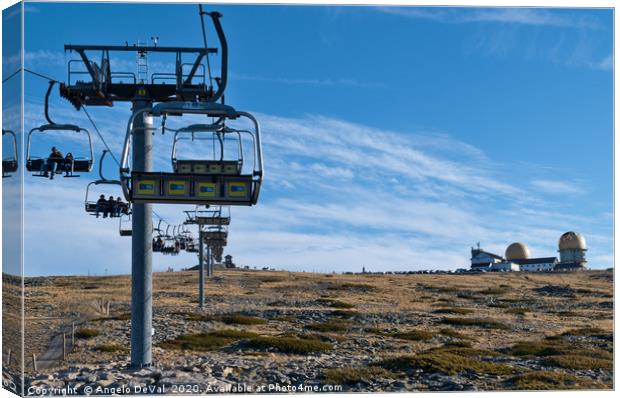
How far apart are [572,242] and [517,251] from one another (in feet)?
30.2

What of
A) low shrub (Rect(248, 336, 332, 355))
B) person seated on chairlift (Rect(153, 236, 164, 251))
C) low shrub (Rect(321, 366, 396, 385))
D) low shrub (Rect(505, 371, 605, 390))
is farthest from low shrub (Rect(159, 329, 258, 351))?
low shrub (Rect(505, 371, 605, 390))

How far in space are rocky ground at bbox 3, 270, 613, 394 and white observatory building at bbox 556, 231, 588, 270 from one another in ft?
200

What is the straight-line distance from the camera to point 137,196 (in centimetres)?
1614

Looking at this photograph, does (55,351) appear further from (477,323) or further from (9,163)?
(477,323)

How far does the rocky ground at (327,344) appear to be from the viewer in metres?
24.0

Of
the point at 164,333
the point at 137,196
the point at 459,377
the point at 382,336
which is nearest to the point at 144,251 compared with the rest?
the point at 137,196

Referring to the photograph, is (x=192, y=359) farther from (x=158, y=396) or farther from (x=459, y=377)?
(x=459, y=377)

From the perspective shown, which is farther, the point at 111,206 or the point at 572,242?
the point at 572,242

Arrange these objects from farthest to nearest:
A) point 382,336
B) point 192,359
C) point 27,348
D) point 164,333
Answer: point 382,336, point 164,333, point 27,348, point 192,359

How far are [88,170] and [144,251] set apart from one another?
281 cm

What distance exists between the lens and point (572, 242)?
129500 mm

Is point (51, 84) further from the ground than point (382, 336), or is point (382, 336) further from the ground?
point (51, 84)

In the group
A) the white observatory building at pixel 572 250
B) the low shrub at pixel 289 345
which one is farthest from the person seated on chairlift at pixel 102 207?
the white observatory building at pixel 572 250

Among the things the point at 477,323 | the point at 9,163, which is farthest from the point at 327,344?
the point at 9,163
